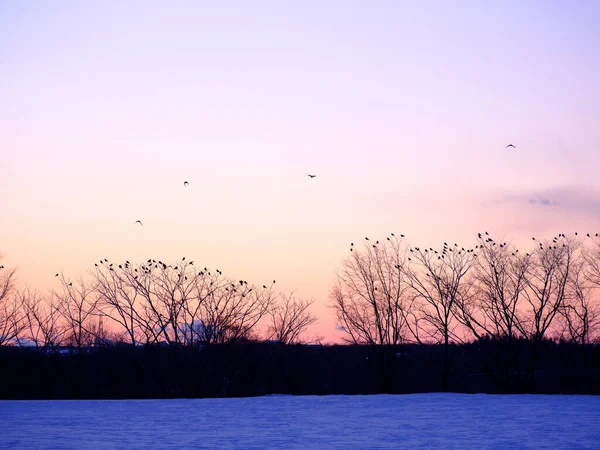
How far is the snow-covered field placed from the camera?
8594 mm

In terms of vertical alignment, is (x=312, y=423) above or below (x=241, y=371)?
below

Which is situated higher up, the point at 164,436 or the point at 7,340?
the point at 7,340

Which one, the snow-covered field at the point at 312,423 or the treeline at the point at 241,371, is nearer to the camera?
the snow-covered field at the point at 312,423

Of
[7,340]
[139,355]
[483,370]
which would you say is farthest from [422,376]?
[7,340]

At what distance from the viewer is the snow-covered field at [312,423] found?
8594 mm

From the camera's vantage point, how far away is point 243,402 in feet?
49.6

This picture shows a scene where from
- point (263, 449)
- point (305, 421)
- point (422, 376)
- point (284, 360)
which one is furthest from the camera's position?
point (284, 360)

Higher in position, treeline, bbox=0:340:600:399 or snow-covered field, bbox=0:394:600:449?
treeline, bbox=0:340:600:399

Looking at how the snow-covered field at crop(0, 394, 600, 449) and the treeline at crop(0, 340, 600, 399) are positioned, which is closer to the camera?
the snow-covered field at crop(0, 394, 600, 449)

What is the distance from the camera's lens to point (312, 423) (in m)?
11.1

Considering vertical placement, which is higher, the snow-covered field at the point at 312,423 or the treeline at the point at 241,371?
the treeline at the point at 241,371

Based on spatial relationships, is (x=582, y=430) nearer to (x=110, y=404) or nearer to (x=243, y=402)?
(x=243, y=402)

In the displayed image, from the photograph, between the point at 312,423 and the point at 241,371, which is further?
the point at 241,371

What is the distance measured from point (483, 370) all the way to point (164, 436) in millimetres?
12764
